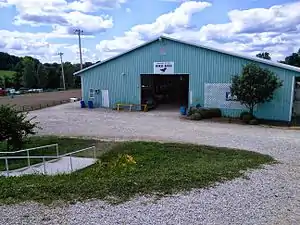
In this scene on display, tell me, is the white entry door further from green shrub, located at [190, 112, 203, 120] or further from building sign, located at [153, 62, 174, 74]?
green shrub, located at [190, 112, 203, 120]

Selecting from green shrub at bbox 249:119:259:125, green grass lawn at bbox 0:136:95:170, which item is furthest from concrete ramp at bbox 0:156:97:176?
green shrub at bbox 249:119:259:125

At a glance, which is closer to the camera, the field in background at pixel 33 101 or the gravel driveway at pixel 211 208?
the gravel driveway at pixel 211 208

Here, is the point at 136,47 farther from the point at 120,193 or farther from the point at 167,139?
the point at 120,193

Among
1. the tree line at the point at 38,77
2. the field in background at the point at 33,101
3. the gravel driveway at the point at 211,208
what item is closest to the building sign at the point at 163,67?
the field in background at the point at 33,101

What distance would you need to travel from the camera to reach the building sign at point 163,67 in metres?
25.4

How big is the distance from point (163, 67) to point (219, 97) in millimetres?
5185

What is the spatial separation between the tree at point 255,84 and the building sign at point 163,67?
608 cm

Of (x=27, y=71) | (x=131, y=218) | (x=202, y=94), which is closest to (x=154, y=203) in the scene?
(x=131, y=218)

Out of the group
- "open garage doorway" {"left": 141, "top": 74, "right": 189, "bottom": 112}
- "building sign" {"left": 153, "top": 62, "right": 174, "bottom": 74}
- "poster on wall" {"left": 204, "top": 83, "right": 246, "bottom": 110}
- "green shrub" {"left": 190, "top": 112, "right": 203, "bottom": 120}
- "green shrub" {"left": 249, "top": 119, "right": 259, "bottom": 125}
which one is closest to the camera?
"green shrub" {"left": 249, "top": 119, "right": 259, "bottom": 125}

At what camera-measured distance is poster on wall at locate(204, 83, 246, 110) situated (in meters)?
23.1

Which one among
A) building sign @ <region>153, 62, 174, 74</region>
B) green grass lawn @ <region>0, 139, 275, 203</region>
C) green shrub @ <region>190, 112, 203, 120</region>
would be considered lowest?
green shrub @ <region>190, 112, 203, 120</region>

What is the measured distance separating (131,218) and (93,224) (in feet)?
2.12

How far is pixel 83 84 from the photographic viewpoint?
3027 cm

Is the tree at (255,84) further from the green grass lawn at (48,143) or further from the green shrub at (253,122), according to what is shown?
the green grass lawn at (48,143)
